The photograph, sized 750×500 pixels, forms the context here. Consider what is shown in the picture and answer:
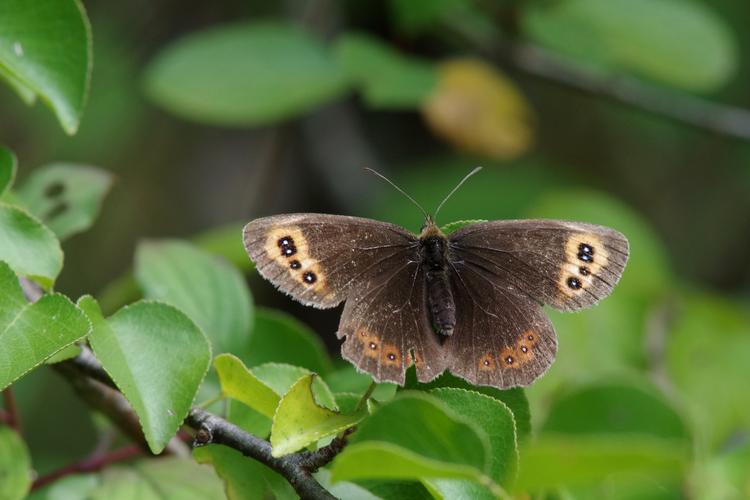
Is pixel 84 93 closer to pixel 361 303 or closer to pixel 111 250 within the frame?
pixel 361 303

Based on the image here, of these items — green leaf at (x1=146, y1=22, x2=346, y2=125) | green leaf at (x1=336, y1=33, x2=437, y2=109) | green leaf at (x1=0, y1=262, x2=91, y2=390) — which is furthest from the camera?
green leaf at (x1=146, y1=22, x2=346, y2=125)

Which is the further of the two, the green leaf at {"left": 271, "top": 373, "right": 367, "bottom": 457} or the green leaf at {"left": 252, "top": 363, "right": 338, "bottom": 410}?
the green leaf at {"left": 252, "top": 363, "right": 338, "bottom": 410}

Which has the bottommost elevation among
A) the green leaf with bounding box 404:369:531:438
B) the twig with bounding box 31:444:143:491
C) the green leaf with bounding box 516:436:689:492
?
the twig with bounding box 31:444:143:491

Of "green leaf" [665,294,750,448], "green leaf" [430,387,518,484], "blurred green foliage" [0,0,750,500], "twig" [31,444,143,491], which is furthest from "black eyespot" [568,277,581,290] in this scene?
"green leaf" [665,294,750,448]

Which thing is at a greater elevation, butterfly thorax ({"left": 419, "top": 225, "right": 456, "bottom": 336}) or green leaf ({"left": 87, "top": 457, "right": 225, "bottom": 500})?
butterfly thorax ({"left": 419, "top": 225, "right": 456, "bottom": 336})

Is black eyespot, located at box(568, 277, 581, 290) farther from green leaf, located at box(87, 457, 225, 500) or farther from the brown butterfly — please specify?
green leaf, located at box(87, 457, 225, 500)

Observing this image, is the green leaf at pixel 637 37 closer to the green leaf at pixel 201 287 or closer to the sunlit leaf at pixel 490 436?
the green leaf at pixel 201 287

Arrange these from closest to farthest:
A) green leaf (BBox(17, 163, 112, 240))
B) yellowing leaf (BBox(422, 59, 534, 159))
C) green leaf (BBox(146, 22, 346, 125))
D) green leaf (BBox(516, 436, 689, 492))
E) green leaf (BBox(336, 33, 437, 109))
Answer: green leaf (BBox(516, 436, 689, 492))
green leaf (BBox(17, 163, 112, 240))
green leaf (BBox(336, 33, 437, 109))
green leaf (BBox(146, 22, 346, 125))
yellowing leaf (BBox(422, 59, 534, 159))
